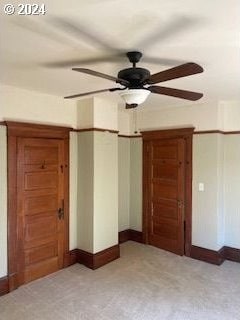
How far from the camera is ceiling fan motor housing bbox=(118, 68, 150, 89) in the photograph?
2092mm

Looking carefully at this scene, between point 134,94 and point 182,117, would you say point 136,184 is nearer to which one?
point 182,117

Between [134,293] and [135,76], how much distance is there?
255 cm

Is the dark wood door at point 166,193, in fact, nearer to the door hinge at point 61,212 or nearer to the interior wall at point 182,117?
the interior wall at point 182,117

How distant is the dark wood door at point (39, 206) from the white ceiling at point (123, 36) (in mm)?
1109

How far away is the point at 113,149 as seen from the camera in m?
4.33

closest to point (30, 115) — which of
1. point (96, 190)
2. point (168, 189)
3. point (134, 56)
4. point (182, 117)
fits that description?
point (96, 190)

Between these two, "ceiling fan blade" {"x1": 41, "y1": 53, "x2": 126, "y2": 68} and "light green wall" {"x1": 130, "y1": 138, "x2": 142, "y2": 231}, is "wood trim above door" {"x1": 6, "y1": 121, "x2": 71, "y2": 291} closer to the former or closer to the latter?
"ceiling fan blade" {"x1": 41, "y1": 53, "x2": 126, "y2": 68}

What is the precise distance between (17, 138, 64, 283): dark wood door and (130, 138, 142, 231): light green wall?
1.62 meters

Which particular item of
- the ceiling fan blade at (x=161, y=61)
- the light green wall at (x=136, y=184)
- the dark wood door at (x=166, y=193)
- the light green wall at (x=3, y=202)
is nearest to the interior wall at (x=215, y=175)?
the dark wood door at (x=166, y=193)

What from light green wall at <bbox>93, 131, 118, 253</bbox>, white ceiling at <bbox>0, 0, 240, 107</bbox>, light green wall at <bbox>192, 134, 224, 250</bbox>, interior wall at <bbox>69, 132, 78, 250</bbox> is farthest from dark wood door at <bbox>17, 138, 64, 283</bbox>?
light green wall at <bbox>192, 134, 224, 250</bbox>

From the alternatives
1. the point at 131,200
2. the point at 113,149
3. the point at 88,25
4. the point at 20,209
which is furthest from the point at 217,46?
the point at 131,200

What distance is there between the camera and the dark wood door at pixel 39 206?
3.51 meters

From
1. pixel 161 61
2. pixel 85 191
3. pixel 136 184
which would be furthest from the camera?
pixel 136 184

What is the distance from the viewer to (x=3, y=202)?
3.31m
